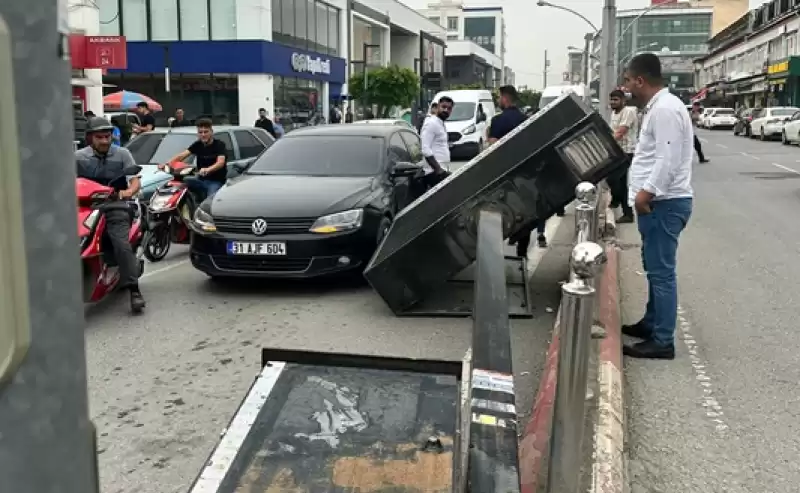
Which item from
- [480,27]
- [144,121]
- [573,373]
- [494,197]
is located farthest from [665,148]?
[480,27]

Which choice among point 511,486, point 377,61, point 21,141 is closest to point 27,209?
point 21,141

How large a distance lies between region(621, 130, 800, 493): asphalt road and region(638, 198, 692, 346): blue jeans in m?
0.41

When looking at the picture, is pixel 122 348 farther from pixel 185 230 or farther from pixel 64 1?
pixel 64 1

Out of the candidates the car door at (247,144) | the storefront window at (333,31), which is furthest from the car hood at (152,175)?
the storefront window at (333,31)

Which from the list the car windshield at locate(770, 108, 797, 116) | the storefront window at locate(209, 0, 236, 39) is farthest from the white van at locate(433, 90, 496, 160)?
the car windshield at locate(770, 108, 797, 116)

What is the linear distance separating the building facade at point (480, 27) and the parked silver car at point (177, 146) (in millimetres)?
101264

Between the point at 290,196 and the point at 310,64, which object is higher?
the point at 310,64

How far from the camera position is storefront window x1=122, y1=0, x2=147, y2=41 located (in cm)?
3822

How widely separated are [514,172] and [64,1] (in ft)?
19.0

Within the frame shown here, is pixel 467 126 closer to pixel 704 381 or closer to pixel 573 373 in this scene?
pixel 704 381

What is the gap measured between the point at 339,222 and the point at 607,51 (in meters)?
20.6

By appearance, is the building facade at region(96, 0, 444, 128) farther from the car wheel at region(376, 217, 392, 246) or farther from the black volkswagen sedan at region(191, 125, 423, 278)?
the car wheel at region(376, 217, 392, 246)

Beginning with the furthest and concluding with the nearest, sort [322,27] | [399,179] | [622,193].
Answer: [322,27] → [622,193] → [399,179]

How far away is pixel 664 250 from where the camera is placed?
17.7 ft
